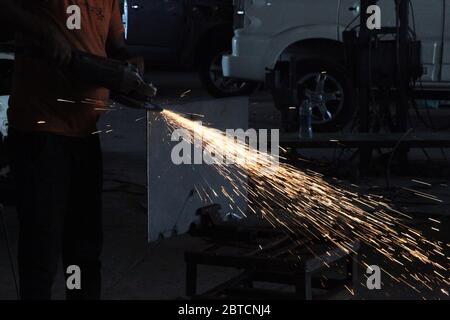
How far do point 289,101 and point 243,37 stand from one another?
246cm

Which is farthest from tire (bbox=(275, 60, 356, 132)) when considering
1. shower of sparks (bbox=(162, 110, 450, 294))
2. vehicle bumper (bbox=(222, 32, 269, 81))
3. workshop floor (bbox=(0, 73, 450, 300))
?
shower of sparks (bbox=(162, 110, 450, 294))

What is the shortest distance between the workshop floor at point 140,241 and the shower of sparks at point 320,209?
0.19 metres

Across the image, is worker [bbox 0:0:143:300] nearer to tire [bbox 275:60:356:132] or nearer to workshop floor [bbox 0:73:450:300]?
workshop floor [bbox 0:73:450:300]

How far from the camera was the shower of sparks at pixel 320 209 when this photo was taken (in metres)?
5.09

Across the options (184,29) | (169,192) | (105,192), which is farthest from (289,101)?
(184,29)

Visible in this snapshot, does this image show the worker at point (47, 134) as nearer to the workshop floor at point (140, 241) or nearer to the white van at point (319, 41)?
the workshop floor at point (140, 241)

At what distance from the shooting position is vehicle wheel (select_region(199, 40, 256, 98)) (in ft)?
47.5

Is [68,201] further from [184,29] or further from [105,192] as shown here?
[184,29]

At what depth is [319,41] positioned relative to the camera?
12.0 metres

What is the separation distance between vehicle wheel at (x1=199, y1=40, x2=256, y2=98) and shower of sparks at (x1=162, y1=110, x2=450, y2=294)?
214 inches

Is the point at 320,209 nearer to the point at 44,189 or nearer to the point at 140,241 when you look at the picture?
the point at 140,241

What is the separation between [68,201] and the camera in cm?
454
